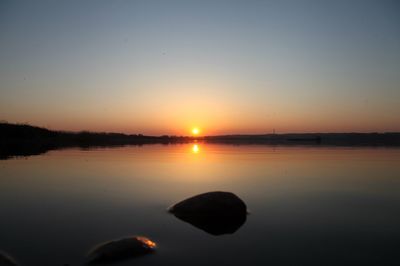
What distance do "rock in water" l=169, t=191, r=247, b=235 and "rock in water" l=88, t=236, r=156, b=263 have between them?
9.13ft

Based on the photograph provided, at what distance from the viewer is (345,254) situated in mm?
7816

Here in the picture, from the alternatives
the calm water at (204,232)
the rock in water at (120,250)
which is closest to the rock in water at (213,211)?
the calm water at (204,232)

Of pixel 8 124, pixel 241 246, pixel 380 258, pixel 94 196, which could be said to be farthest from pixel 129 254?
pixel 8 124

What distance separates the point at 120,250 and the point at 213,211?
4699 millimetres

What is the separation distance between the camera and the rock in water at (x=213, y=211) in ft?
35.0

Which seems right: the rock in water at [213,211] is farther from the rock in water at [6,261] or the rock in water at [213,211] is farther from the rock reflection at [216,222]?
the rock in water at [6,261]

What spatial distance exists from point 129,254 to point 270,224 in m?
5.29

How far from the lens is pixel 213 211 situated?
11367mm

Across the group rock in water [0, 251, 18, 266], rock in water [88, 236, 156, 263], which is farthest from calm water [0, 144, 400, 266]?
rock in water [0, 251, 18, 266]

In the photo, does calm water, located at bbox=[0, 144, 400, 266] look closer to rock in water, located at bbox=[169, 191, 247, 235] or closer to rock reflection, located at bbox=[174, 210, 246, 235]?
rock reflection, located at bbox=[174, 210, 246, 235]

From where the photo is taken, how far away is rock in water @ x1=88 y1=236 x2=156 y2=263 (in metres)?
7.15

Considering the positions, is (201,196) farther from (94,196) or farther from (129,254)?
(94,196)

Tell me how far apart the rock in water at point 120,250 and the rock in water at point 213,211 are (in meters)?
2.78

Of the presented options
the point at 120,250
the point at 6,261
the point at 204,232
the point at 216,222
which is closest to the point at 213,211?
the point at 216,222
